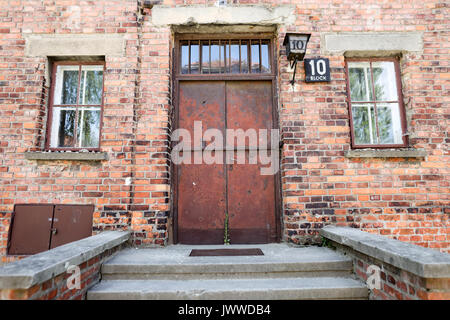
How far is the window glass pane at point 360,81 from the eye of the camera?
3805mm

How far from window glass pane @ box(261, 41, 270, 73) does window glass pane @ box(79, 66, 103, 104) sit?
2456 mm

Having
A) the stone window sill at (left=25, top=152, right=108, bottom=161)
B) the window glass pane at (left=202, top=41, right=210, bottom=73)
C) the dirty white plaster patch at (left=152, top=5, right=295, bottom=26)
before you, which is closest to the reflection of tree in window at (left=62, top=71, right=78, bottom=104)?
the stone window sill at (left=25, top=152, right=108, bottom=161)

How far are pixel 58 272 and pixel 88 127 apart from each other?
7.83ft

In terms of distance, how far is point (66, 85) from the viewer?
381 centimetres

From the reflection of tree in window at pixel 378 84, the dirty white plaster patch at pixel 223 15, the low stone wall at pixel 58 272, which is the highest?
the dirty white plaster patch at pixel 223 15

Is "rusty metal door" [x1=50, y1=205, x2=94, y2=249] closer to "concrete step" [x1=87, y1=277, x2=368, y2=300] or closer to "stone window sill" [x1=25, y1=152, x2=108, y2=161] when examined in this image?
"stone window sill" [x1=25, y1=152, x2=108, y2=161]

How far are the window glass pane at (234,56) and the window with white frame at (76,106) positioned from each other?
197 cm

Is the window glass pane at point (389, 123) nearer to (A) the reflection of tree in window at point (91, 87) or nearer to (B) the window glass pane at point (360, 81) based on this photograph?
(B) the window glass pane at point (360, 81)

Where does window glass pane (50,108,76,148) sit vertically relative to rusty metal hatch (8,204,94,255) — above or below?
above

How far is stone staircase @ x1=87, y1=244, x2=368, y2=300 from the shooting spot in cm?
230

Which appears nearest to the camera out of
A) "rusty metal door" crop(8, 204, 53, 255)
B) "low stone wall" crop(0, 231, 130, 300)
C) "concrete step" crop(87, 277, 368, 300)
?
"low stone wall" crop(0, 231, 130, 300)

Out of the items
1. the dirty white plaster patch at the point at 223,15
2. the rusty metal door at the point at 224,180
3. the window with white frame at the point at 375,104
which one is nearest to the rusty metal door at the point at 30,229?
the rusty metal door at the point at 224,180

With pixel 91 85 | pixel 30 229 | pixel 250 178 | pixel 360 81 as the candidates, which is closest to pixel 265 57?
pixel 360 81

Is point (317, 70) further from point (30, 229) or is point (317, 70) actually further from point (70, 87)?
point (30, 229)
